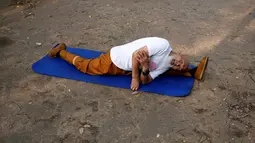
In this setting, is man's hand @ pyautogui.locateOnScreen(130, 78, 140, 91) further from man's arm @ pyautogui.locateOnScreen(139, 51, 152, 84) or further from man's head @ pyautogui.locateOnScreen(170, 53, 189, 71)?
man's head @ pyautogui.locateOnScreen(170, 53, 189, 71)

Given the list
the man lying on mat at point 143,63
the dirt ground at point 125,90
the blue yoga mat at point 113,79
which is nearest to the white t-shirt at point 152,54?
the man lying on mat at point 143,63

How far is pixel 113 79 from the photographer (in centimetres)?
321

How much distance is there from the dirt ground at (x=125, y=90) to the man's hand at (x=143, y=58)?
0.32 metres

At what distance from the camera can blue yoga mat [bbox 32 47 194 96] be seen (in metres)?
3.02

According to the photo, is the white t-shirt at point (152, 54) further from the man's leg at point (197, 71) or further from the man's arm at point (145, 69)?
the man's leg at point (197, 71)

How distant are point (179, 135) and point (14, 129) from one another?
1.46 metres

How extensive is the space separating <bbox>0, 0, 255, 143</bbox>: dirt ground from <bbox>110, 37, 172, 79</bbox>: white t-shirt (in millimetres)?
278

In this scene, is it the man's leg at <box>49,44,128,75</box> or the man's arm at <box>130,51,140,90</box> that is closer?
the man's arm at <box>130,51,140,90</box>

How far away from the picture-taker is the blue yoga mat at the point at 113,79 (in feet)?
9.91

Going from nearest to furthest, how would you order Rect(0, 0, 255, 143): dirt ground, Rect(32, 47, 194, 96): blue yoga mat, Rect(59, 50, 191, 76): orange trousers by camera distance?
1. Rect(0, 0, 255, 143): dirt ground
2. Rect(32, 47, 194, 96): blue yoga mat
3. Rect(59, 50, 191, 76): orange trousers

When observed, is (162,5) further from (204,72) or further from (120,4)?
(204,72)

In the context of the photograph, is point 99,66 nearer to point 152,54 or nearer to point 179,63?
point 152,54

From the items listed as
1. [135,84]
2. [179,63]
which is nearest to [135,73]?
[135,84]

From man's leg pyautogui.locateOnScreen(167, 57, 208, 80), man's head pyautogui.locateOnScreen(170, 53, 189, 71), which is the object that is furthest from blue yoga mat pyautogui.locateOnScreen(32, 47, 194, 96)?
man's head pyautogui.locateOnScreen(170, 53, 189, 71)
